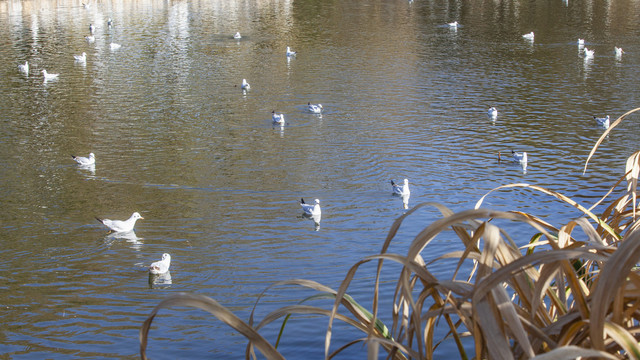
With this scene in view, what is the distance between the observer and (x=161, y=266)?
9.91 m

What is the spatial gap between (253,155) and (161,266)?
255 inches

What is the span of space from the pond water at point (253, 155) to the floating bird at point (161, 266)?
215 mm

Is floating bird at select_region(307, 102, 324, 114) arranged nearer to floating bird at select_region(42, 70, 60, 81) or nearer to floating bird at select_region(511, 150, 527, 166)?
floating bird at select_region(511, 150, 527, 166)

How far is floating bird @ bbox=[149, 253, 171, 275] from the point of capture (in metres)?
9.85

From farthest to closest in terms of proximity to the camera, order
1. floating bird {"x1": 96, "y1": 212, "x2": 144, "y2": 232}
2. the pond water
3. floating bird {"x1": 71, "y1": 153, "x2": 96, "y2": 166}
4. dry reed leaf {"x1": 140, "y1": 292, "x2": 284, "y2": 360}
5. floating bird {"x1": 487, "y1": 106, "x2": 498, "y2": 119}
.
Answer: floating bird {"x1": 487, "y1": 106, "x2": 498, "y2": 119} → floating bird {"x1": 71, "y1": 153, "x2": 96, "y2": 166} → floating bird {"x1": 96, "y1": 212, "x2": 144, "y2": 232} → the pond water → dry reed leaf {"x1": 140, "y1": 292, "x2": 284, "y2": 360}

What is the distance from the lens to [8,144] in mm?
16906

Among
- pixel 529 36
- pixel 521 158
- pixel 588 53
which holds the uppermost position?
pixel 529 36

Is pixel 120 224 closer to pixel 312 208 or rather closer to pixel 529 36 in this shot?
pixel 312 208

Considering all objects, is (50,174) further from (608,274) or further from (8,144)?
(608,274)

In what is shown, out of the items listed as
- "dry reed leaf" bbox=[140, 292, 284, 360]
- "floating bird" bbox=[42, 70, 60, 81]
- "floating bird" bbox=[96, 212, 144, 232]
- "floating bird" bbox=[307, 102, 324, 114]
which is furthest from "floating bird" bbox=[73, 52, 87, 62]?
"dry reed leaf" bbox=[140, 292, 284, 360]

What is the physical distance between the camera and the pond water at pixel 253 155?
9406 millimetres

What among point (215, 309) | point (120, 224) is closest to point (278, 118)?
point (120, 224)

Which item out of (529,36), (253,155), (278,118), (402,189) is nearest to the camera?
(402,189)

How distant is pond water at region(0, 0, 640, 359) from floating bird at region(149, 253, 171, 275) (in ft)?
0.71
